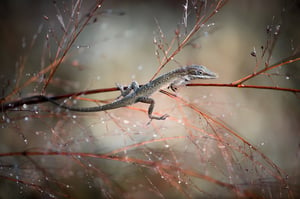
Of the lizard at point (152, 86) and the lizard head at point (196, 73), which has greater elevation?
the lizard head at point (196, 73)

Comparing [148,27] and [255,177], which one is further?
[148,27]

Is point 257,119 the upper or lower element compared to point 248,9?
lower

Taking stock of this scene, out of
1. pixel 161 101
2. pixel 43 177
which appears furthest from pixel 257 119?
pixel 43 177

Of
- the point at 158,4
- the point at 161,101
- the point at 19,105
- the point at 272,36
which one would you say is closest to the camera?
the point at 272,36

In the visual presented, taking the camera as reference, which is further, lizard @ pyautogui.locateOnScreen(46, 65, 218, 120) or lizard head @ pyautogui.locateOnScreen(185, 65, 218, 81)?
lizard head @ pyautogui.locateOnScreen(185, 65, 218, 81)

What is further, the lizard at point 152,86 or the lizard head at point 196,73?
the lizard head at point 196,73

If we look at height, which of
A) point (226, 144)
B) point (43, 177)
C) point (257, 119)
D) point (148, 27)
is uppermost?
point (148, 27)

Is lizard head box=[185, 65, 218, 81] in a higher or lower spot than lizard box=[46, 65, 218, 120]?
higher

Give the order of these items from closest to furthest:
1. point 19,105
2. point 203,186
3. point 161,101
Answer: point 19,105
point 161,101
point 203,186

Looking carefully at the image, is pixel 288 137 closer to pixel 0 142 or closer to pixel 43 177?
pixel 43 177

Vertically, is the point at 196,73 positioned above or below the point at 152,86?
above

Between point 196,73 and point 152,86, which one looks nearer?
point 152,86
